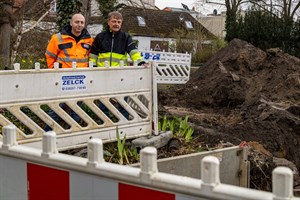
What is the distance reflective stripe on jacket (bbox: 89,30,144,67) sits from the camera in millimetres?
7391

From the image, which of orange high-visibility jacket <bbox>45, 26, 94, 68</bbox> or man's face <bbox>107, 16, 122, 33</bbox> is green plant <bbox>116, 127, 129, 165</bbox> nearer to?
orange high-visibility jacket <bbox>45, 26, 94, 68</bbox>

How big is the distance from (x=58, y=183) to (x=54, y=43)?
14.8 ft

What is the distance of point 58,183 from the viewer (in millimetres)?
2885

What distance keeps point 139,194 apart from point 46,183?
0.65 m

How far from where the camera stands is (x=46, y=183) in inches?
115

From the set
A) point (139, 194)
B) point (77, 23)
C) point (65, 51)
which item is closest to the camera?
point (139, 194)

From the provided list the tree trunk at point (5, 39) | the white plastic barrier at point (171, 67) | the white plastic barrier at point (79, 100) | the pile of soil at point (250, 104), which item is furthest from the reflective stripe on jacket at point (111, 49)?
the white plastic barrier at point (171, 67)

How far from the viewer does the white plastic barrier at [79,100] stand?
5348mm

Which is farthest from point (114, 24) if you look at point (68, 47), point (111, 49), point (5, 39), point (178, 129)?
point (5, 39)

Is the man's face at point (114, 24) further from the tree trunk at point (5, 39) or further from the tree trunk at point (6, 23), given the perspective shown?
the tree trunk at point (6, 23)

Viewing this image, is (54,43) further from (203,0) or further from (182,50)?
(203,0)

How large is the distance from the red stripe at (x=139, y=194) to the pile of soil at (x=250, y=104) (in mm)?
4461

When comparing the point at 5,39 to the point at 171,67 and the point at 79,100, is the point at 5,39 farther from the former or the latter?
the point at 79,100

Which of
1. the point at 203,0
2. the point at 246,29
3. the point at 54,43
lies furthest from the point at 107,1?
the point at 203,0
